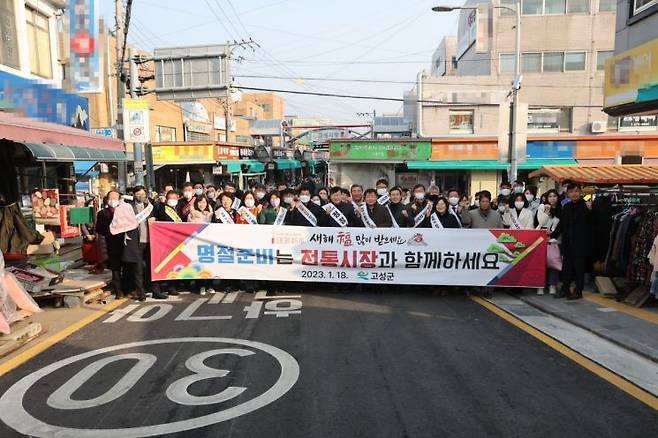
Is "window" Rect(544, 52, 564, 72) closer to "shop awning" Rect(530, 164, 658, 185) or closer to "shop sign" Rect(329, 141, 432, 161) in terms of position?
"shop sign" Rect(329, 141, 432, 161)

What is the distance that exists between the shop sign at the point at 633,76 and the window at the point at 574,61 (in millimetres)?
19461

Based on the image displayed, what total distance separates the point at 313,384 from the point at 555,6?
2854 centimetres

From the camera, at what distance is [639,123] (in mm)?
26469

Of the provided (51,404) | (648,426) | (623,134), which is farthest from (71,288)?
(623,134)

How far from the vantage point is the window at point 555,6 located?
88.4 ft

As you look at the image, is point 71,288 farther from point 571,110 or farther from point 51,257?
point 571,110

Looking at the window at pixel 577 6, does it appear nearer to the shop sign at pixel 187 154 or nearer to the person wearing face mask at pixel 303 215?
the shop sign at pixel 187 154

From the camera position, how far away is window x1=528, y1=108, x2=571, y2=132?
2742 cm

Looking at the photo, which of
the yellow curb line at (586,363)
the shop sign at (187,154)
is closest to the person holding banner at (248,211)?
the yellow curb line at (586,363)

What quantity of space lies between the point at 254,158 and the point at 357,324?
114 feet

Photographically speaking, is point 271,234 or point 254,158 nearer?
point 271,234

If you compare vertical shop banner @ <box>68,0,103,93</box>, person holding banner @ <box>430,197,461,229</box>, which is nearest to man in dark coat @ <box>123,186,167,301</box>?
person holding banner @ <box>430,197,461,229</box>

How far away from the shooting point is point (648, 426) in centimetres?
382

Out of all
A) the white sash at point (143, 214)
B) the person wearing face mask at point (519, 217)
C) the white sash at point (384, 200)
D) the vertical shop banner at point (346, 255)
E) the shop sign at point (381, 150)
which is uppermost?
the shop sign at point (381, 150)
